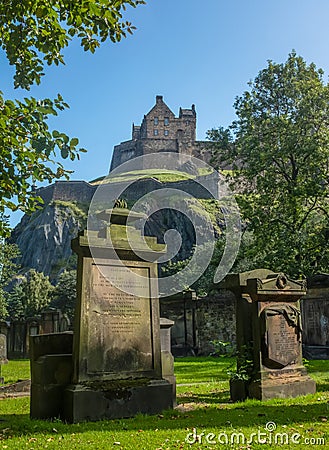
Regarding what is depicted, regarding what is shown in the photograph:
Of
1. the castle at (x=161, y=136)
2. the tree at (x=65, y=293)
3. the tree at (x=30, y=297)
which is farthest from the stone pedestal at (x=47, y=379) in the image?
the castle at (x=161, y=136)

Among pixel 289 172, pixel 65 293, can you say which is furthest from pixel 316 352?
pixel 65 293

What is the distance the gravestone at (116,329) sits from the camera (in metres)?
6.83

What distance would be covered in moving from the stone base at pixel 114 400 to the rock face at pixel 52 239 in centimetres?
7355

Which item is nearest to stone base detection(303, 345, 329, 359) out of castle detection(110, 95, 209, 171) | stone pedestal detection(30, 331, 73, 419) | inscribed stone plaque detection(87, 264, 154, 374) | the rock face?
inscribed stone plaque detection(87, 264, 154, 374)

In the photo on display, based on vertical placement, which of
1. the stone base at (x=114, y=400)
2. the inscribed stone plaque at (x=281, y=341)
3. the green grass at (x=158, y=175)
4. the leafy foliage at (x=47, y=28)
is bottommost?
the stone base at (x=114, y=400)

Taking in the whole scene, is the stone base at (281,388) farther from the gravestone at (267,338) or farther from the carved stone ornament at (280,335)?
the carved stone ornament at (280,335)

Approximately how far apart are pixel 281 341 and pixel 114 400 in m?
3.30

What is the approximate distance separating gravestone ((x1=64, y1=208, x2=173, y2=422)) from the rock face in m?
73.2

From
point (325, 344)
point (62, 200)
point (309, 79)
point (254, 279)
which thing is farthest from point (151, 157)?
point (254, 279)

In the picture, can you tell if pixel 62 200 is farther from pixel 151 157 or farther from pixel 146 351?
pixel 146 351

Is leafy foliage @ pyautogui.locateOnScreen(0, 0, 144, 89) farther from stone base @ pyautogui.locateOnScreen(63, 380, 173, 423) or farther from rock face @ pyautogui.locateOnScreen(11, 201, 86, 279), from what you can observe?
rock face @ pyautogui.locateOnScreen(11, 201, 86, 279)

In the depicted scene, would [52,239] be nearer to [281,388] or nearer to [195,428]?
[281,388]

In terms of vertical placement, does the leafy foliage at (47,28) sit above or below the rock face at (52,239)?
below

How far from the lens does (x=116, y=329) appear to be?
286 inches
